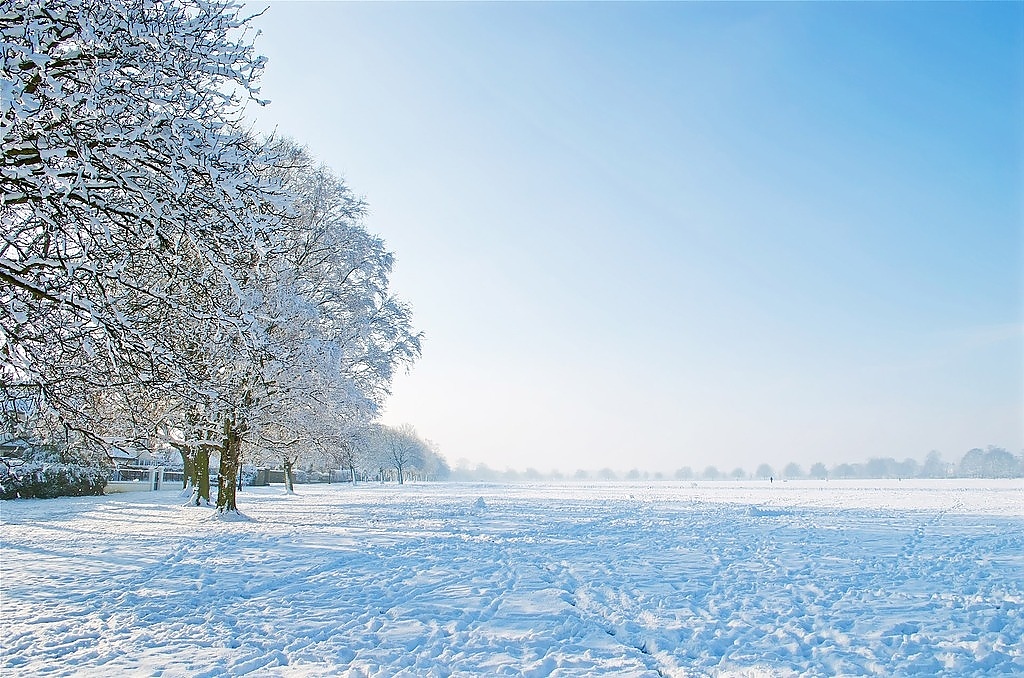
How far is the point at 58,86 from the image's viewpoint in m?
5.94

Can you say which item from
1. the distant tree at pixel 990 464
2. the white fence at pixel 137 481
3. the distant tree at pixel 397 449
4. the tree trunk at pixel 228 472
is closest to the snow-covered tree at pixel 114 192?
the tree trunk at pixel 228 472

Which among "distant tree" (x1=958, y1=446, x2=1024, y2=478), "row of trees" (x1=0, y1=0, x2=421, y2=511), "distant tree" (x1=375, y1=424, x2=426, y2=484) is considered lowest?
"distant tree" (x1=958, y1=446, x2=1024, y2=478)

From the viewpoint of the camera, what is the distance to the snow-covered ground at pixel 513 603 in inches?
252

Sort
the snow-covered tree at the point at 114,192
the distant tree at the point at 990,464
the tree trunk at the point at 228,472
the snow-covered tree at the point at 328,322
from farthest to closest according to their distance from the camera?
the distant tree at the point at 990,464
the tree trunk at the point at 228,472
the snow-covered tree at the point at 328,322
the snow-covered tree at the point at 114,192

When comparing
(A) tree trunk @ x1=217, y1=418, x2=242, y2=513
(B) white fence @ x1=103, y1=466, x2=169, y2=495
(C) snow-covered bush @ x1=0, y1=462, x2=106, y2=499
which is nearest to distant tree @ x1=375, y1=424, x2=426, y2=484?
(B) white fence @ x1=103, y1=466, x2=169, y2=495

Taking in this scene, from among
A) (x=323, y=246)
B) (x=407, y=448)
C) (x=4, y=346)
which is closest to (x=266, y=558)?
(x=4, y=346)

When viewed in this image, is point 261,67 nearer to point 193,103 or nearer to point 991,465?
point 193,103

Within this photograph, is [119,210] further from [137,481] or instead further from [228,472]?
[137,481]

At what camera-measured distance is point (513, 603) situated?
28.6 feet

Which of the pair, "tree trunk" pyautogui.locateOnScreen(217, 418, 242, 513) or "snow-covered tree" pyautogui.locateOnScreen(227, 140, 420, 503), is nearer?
"snow-covered tree" pyautogui.locateOnScreen(227, 140, 420, 503)

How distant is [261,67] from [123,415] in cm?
602

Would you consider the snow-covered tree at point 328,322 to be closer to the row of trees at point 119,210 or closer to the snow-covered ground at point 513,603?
the snow-covered ground at point 513,603

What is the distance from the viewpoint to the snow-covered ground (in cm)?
641

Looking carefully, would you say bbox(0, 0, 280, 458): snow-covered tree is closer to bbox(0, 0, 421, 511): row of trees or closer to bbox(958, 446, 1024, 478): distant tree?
bbox(0, 0, 421, 511): row of trees
